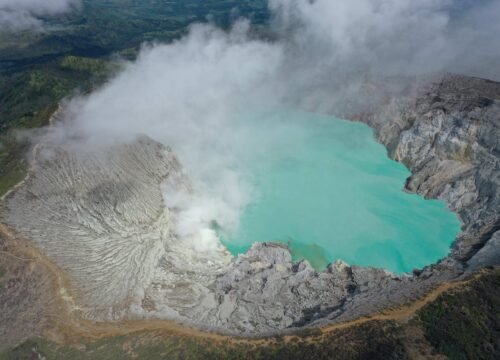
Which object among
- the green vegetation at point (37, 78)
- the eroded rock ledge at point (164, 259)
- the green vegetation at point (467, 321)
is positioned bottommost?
the green vegetation at point (37, 78)

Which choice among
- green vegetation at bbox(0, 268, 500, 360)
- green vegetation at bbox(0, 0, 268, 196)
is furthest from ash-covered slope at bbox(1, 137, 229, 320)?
green vegetation at bbox(0, 268, 500, 360)

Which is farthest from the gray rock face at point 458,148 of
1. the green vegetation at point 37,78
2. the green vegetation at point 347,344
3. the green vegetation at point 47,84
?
the green vegetation at point 47,84

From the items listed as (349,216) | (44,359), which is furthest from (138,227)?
(349,216)

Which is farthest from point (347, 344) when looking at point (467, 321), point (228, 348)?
point (467, 321)

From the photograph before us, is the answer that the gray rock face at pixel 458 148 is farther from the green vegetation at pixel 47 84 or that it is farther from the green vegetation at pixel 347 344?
the green vegetation at pixel 47 84

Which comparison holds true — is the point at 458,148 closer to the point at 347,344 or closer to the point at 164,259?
the point at 347,344

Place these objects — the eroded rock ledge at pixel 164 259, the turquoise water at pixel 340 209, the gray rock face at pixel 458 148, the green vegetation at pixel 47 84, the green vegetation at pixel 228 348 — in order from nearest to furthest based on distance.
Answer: the green vegetation at pixel 228 348 < the eroded rock ledge at pixel 164 259 < the turquoise water at pixel 340 209 < the gray rock face at pixel 458 148 < the green vegetation at pixel 47 84

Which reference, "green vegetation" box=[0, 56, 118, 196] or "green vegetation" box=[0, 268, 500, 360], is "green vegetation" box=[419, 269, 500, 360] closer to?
"green vegetation" box=[0, 268, 500, 360]

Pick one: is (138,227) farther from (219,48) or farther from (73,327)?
(219,48)
